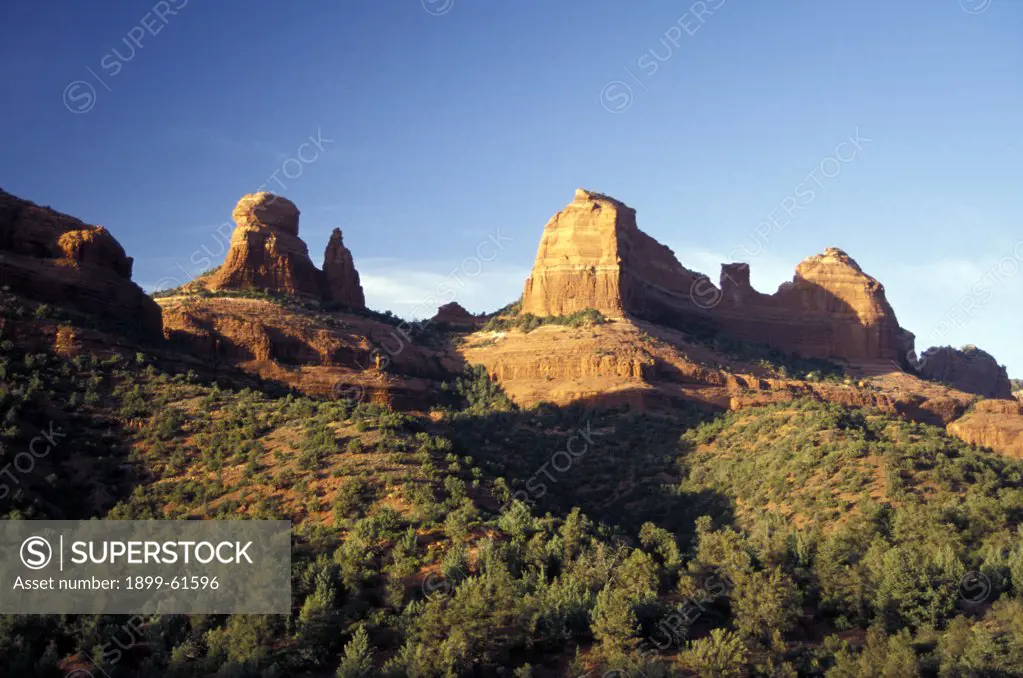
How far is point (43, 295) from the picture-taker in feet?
136

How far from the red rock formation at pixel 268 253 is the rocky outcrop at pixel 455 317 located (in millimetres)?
13005

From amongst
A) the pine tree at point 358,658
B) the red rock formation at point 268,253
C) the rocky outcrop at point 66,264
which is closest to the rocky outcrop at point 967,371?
the red rock formation at point 268,253

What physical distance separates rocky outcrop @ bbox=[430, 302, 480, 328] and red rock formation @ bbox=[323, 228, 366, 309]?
27.4 ft

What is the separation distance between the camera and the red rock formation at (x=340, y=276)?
7431cm

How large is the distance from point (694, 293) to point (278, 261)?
126 feet

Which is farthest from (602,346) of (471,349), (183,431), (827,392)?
(183,431)

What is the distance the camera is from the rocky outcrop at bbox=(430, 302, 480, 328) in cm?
8138

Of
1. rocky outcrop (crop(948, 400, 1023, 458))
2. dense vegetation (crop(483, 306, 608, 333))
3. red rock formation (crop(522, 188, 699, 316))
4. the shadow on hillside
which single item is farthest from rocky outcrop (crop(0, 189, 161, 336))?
rocky outcrop (crop(948, 400, 1023, 458))

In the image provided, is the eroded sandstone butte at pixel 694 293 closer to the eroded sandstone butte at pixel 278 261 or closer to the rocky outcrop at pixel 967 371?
the rocky outcrop at pixel 967 371

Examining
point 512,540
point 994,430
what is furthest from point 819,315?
point 512,540

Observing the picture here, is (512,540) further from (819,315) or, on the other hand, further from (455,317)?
(819,315)

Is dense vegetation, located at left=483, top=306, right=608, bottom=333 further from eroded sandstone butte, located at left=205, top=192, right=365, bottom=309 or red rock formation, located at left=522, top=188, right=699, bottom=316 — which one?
eroded sandstone butte, located at left=205, top=192, right=365, bottom=309

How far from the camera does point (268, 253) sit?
69.5 m

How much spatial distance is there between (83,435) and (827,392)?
165 feet
